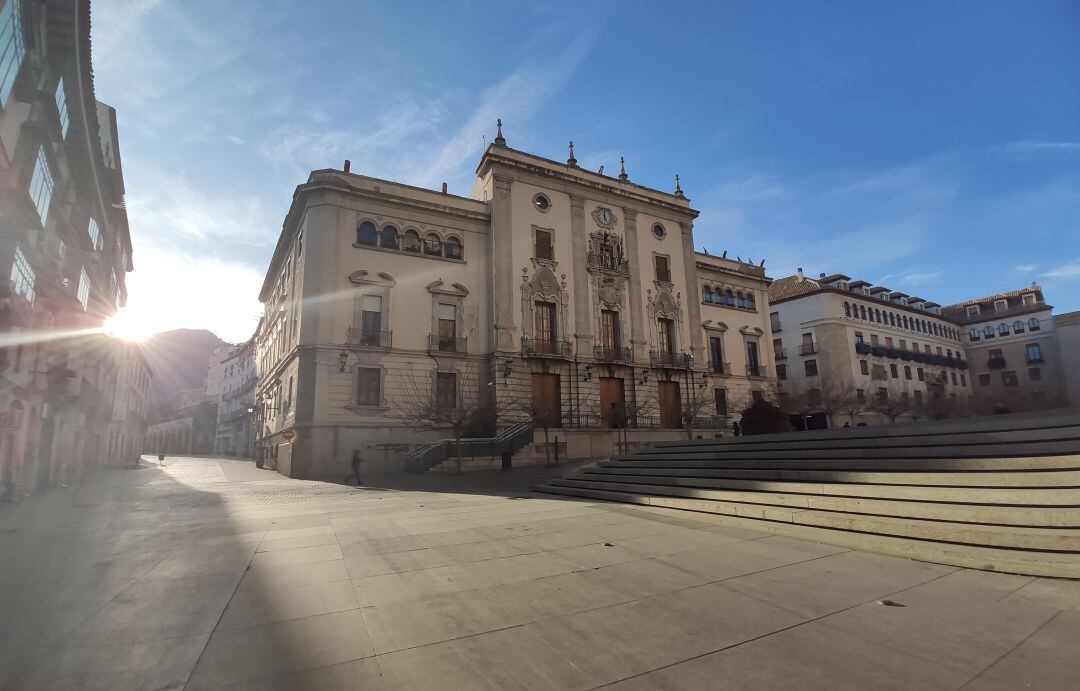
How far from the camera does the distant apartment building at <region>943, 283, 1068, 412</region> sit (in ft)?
166

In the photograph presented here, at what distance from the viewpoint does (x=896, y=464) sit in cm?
818

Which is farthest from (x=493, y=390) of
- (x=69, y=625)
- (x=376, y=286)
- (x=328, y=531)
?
(x=69, y=625)

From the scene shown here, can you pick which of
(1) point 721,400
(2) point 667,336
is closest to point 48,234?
(2) point 667,336

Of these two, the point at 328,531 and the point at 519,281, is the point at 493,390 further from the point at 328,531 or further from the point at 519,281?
the point at 328,531

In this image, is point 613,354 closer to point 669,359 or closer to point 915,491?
point 669,359

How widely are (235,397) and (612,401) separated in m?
49.3

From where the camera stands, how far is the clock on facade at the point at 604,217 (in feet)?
106

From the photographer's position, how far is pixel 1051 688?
9.47 feet

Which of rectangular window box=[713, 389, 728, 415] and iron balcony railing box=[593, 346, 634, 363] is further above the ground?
iron balcony railing box=[593, 346, 634, 363]

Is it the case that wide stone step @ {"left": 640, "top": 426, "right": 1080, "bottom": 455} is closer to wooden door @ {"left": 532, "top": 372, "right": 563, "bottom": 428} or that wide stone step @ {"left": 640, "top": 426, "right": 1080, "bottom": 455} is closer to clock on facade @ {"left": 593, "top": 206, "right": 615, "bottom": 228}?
wooden door @ {"left": 532, "top": 372, "right": 563, "bottom": 428}

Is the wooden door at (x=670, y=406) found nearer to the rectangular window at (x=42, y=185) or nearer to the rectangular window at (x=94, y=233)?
the rectangular window at (x=42, y=185)

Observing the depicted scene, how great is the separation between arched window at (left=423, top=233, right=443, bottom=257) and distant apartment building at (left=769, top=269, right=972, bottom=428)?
2689 centimetres

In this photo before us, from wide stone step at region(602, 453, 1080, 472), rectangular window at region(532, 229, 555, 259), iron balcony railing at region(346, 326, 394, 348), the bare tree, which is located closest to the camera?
wide stone step at region(602, 453, 1080, 472)


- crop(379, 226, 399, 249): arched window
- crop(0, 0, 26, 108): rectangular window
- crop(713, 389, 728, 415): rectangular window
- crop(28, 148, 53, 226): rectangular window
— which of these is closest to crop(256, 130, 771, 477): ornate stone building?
crop(379, 226, 399, 249): arched window
